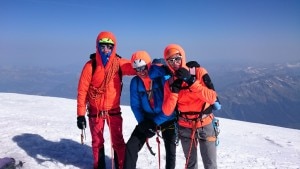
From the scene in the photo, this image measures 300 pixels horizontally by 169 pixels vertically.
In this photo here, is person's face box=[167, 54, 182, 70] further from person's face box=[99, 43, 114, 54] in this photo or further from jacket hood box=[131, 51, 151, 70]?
person's face box=[99, 43, 114, 54]

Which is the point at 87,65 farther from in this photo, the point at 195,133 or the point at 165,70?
the point at 195,133

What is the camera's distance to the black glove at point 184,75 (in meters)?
4.66

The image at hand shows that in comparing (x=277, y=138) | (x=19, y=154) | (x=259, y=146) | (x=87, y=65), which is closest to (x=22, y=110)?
(x=19, y=154)

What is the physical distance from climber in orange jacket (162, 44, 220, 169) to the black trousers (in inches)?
13.8

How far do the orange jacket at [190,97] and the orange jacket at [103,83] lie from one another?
1.41 meters

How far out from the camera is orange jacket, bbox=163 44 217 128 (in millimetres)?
4875

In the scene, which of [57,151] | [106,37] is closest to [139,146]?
[106,37]

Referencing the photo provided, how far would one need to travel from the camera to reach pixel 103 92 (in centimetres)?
637

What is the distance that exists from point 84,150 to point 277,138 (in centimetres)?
876

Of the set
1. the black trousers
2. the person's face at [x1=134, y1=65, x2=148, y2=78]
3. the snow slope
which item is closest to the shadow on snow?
the snow slope

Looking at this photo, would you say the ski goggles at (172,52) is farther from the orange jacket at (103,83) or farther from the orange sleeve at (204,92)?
the orange jacket at (103,83)

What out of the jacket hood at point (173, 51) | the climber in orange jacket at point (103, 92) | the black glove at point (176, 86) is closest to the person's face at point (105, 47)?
the climber in orange jacket at point (103, 92)

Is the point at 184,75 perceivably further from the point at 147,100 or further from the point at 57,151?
the point at 57,151

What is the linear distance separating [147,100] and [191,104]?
992 mm
